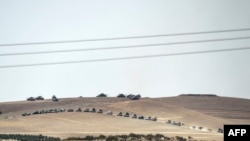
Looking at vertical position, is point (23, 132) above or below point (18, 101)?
below

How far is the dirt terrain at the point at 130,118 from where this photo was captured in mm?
79312

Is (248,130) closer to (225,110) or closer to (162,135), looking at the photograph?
(162,135)

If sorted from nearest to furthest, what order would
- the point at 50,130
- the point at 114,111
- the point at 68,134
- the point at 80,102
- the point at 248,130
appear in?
the point at 248,130
the point at 68,134
the point at 50,130
the point at 114,111
the point at 80,102

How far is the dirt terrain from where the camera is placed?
7931cm

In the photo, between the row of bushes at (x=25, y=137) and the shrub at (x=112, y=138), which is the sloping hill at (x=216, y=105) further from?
the row of bushes at (x=25, y=137)

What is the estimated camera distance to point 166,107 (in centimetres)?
10562

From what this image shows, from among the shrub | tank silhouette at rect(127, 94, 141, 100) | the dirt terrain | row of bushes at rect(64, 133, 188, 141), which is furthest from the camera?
tank silhouette at rect(127, 94, 141, 100)

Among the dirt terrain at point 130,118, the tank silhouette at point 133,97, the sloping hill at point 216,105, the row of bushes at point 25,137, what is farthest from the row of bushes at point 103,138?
the sloping hill at point 216,105

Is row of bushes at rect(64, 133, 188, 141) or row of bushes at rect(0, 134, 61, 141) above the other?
row of bushes at rect(64, 133, 188, 141)

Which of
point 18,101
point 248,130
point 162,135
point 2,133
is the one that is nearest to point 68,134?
point 2,133

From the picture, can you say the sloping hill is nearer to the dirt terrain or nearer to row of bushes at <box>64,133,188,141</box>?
the dirt terrain

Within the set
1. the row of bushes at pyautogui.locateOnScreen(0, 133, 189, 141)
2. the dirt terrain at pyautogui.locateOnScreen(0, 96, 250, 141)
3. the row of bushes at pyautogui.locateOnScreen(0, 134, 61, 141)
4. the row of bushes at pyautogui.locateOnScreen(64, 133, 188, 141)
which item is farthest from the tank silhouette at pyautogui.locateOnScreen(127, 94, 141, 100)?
the row of bushes at pyautogui.locateOnScreen(0, 134, 61, 141)

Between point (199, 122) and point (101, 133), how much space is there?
2949 centimetres

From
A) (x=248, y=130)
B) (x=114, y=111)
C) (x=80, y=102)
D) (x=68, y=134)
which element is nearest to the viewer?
(x=248, y=130)
